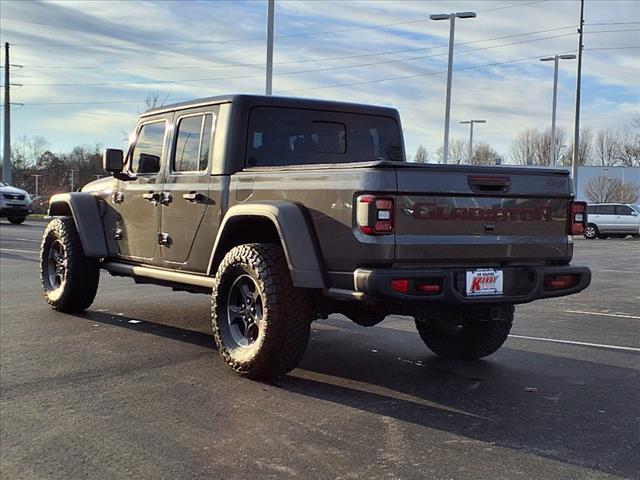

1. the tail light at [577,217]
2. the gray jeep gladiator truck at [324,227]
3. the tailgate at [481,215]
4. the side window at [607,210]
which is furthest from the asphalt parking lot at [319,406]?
the side window at [607,210]

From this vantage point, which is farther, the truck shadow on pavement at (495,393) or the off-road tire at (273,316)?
the off-road tire at (273,316)

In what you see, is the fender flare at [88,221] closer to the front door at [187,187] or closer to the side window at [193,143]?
the front door at [187,187]

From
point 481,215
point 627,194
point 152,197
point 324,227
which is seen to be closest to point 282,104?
point 152,197

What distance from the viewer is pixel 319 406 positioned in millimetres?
4391

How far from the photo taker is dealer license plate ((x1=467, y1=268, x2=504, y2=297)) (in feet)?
14.5

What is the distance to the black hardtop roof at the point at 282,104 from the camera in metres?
5.62

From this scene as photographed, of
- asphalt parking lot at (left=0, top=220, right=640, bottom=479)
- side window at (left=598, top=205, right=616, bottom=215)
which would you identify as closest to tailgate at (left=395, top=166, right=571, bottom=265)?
asphalt parking lot at (left=0, top=220, right=640, bottom=479)

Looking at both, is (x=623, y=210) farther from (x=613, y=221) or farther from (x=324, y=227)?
(x=324, y=227)

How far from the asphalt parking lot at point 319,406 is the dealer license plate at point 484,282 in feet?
2.39

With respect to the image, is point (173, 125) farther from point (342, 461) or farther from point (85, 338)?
point (342, 461)

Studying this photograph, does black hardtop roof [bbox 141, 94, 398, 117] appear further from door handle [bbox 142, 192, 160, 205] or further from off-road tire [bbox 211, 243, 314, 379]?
off-road tire [bbox 211, 243, 314, 379]

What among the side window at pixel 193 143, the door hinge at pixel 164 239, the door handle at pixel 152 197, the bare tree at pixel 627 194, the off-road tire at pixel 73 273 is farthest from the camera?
the bare tree at pixel 627 194

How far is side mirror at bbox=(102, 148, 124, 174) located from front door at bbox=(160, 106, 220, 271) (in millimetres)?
768

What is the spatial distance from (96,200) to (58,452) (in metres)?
4.14
